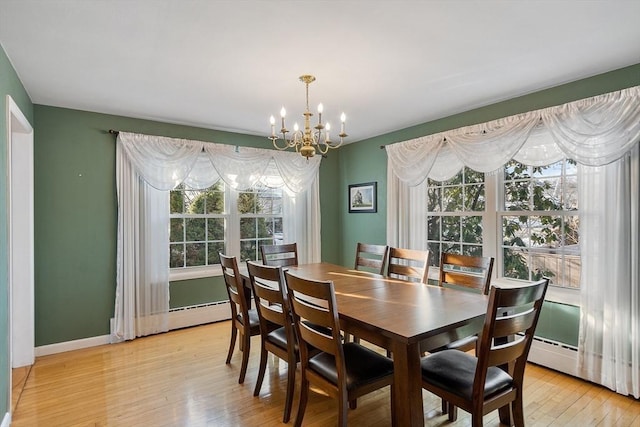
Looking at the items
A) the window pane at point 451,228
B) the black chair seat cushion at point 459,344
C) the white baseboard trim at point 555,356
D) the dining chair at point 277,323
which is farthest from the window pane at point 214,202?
the white baseboard trim at point 555,356

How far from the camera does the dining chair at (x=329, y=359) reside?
5.70 ft

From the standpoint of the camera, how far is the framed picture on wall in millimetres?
4723

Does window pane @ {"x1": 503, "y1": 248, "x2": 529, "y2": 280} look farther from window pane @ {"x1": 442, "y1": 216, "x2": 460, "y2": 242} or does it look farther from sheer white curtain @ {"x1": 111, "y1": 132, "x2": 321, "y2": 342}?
sheer white curtain @ {"x1": 111, "y1": 132, "x2": 321, "y2": 342}

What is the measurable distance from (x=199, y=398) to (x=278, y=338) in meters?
0.75

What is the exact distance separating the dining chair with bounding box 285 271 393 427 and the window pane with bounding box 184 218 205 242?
254 centimetres

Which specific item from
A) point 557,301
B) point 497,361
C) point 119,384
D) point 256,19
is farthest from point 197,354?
point 557,301

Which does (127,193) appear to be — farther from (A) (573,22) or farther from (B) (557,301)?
(B) (557,301)

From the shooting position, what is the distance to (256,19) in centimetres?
187

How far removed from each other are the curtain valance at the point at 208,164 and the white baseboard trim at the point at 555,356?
3.19m

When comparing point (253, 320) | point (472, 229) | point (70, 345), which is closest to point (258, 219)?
point (253, 320)

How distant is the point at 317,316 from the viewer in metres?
1.80

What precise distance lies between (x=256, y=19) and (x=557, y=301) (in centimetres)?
319

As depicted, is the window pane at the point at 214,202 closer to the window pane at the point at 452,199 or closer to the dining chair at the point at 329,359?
the dining chair at the point at 329,359

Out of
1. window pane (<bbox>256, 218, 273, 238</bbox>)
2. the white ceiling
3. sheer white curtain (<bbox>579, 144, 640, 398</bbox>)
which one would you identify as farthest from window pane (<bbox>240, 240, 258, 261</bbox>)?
sheer white curtain (<bbox>579, 144, 640, 398</bbox>)
